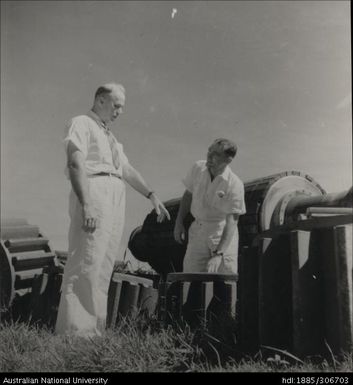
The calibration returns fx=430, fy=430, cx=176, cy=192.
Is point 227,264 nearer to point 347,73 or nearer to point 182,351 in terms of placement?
point 182,351

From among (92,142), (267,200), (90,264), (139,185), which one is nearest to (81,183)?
(92,142)

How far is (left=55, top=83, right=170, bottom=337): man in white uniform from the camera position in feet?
9.89

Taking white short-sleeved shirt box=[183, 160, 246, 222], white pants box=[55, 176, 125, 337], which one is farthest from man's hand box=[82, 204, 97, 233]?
white short-sleeved shirt box=[183, 160, 246, 222]

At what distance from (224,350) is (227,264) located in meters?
1.56

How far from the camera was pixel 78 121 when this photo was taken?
10.5 feet

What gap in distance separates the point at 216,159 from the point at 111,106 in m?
1.21

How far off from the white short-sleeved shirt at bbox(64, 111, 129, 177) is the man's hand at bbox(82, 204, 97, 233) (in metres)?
0.32

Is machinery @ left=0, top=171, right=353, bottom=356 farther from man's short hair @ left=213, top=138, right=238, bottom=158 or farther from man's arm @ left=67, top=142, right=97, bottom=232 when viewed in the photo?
man's short hair @ left=213, top=138, right=238, bottom=158

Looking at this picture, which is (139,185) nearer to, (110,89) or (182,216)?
(182,216)

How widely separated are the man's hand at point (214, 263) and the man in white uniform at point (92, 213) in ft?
3.29

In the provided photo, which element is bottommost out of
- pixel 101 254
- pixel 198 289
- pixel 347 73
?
pixel 198 289

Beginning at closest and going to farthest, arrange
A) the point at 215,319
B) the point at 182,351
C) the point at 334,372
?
the point at 334,372, the point at 182,351, the point at 215,319
